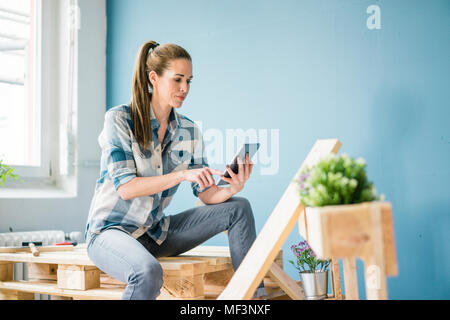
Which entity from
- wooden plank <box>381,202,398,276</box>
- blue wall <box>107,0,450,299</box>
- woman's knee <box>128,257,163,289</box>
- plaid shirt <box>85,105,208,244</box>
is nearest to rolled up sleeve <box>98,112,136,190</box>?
plaid shirt <box>85,105,208,244</box>

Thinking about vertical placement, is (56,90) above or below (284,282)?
above

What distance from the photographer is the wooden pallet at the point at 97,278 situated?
1.70 metres

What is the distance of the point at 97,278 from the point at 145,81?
84 cm

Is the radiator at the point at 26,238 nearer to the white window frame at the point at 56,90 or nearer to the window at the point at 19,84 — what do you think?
the white window frame at the point at 56,90

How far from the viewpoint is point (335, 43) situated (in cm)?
262

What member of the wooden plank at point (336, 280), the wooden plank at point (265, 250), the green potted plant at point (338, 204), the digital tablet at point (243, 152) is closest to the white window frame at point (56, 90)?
the digital tablet at point (243, 152)

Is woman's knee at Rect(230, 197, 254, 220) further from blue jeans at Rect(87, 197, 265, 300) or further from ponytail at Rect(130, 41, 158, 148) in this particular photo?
ponytail at Rect(130, 41, 158, 148)

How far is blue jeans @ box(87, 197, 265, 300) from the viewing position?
149 centimetres

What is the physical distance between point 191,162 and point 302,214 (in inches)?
37.0

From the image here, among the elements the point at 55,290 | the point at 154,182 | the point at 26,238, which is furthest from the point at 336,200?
the point at 26,238

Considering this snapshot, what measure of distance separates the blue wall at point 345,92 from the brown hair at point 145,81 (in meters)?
1.04

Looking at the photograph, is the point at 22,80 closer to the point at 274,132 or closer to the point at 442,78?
the point at 274,132

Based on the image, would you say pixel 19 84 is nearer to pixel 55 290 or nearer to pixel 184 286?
pixel 55 290

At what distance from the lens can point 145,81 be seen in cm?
191
